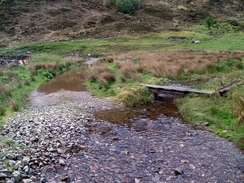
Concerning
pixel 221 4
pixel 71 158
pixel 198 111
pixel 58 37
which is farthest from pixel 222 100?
pixel 221 4

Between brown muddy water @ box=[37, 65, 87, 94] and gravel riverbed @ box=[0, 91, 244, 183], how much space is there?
21.9 ft

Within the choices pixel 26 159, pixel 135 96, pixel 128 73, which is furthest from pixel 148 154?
pixel 128 73

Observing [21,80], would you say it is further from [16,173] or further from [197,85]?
[16,173]

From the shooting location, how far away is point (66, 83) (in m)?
19.2

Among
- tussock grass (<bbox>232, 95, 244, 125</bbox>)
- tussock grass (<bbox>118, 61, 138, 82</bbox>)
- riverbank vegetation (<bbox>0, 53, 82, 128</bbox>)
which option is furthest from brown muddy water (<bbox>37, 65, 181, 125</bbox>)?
riverbank vegetation (<bbox>0, 53, 82, 128</bbox>)

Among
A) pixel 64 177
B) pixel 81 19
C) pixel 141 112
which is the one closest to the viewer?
pixel 64 177

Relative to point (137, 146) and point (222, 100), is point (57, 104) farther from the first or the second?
point (222, 100)

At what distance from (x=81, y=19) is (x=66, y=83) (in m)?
44.4

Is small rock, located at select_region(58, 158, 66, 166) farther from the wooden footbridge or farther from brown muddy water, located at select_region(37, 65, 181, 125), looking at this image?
the wooden footbridge

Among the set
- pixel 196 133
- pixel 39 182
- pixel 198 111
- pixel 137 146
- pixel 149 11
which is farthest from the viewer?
pixel 149 11

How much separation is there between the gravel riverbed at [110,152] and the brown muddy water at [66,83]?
21.9ft

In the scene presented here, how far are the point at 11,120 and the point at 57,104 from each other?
3.64m

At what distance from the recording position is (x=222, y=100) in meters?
11.7

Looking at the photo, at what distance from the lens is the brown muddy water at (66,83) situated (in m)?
17.5
